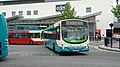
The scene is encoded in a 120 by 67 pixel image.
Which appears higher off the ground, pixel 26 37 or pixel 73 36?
pixel 73 36

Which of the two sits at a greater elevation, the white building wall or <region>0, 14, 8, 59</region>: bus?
the white building wall

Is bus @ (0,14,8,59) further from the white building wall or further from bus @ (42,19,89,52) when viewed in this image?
the white building wall

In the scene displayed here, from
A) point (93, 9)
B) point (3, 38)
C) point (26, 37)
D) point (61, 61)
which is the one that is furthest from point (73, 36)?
point (93, 9)

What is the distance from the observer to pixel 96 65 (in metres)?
16.9

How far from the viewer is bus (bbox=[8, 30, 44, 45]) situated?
50500mm

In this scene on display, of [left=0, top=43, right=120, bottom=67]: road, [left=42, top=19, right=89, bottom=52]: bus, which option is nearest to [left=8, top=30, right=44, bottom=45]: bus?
[left=42, top=19, right=89, bottom=52]: bus

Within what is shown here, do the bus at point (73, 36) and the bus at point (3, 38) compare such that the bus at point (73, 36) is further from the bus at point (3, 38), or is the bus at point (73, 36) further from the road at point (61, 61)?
the bus at point (3, 38)

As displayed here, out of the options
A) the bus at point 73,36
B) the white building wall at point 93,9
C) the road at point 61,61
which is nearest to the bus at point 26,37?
the bus at point 73,36

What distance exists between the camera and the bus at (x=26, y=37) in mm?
50500

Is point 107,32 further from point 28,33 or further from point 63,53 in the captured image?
point 63,53

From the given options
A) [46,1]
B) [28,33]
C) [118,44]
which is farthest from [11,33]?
[46,1]

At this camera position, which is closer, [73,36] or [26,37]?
[73,36]

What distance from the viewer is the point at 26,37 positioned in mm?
50906

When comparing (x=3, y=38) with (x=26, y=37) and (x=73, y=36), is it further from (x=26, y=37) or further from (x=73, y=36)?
(x=26, y=37)
